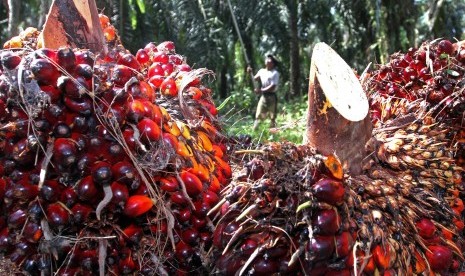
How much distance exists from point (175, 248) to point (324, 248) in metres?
0.50

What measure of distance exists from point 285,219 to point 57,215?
654mm

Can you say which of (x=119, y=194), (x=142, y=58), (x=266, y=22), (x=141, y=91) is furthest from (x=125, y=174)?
(x=266, y=22)

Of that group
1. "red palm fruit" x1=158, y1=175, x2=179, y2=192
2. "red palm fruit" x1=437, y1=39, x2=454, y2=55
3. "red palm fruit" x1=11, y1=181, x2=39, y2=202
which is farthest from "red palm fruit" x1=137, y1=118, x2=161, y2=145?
"red palm fruit" x1=437, y1=39, x2=454, y2=55

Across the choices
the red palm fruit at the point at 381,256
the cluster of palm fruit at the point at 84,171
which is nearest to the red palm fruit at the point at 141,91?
the cluster of palm fruit at the point at 84,171

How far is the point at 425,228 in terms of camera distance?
183cm

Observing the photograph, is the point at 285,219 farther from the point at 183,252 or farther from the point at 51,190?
the point at 51,190

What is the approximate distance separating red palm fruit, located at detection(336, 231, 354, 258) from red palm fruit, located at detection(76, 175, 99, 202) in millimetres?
704

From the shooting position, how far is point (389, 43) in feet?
42.2

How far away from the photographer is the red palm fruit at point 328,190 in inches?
60.9

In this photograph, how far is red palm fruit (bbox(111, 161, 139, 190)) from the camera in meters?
1.63

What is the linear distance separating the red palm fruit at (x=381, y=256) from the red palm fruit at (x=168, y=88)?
3.02 ft

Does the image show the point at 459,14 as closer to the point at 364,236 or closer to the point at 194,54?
the point at 194,54

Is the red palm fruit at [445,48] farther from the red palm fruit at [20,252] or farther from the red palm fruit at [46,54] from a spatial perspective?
the red palm fruit at [20,252]

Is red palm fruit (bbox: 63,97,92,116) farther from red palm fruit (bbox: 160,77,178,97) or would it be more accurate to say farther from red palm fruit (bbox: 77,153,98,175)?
red palm fruit (bbox: 160,77,178,97)
